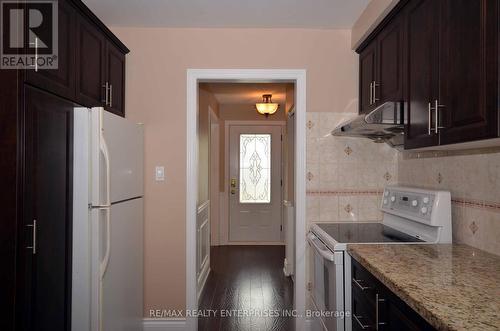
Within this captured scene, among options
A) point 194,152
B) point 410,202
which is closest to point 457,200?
point 410,202

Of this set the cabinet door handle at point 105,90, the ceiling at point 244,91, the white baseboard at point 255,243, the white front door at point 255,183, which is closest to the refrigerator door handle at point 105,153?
the cabinet door handle at point 105,90

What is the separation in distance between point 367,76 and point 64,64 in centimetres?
200

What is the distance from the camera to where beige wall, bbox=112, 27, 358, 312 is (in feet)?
8.75

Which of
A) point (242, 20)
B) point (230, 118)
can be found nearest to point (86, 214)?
point (242, 20)

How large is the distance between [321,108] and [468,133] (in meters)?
1.41

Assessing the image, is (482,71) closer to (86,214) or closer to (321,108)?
(321,108)

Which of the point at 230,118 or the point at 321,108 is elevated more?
the point at 230,118

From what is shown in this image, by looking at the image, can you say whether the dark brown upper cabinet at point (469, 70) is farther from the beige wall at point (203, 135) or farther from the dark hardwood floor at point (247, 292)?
the beige wall at point (203, 135)

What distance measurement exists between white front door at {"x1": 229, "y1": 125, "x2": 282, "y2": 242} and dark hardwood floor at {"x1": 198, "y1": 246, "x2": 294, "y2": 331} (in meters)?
0.56

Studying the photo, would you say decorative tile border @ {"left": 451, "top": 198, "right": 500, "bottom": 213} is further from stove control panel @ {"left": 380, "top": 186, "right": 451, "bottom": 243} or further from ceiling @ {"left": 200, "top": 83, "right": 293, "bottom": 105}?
ceiling @ {"left": 200, "top": 83, "right": 293, "bottom": 105}

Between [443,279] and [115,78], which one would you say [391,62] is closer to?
[443,279]

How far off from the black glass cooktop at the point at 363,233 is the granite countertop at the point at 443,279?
161 millimetres

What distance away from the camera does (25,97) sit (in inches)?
56.7

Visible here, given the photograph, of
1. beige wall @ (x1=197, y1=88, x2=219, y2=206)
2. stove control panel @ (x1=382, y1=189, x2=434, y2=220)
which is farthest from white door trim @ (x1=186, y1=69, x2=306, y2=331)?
beige wall @ (x1=197, y1=88, x2=219, y2=206)
